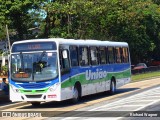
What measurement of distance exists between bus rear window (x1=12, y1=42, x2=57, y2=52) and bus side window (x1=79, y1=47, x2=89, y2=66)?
2.53m

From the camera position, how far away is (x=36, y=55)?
62.9 ft

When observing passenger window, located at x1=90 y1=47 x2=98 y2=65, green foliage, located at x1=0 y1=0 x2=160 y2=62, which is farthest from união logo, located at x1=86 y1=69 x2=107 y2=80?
green foliage, located at x1=0 y1=0 x2=160 y2=62

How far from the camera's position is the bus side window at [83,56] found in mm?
21442

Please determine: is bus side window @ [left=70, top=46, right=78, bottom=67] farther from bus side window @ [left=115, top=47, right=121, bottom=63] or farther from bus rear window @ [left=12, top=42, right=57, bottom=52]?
bus side window @ [left=115, top=47, right=121, bottom=63]

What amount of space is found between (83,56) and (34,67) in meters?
3.57

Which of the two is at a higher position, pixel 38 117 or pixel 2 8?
pixel 2 8

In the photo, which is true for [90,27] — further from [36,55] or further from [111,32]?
[36,55]

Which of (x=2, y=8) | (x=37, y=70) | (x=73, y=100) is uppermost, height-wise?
(x=2, y=8)

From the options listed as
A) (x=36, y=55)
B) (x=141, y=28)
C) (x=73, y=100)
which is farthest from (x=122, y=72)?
(x=141, y=28)

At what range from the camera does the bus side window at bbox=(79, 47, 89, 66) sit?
21.4 meters

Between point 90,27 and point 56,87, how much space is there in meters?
26.3

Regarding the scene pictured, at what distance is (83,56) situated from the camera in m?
21.7

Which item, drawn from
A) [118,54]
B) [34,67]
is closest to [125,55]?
[118,54]

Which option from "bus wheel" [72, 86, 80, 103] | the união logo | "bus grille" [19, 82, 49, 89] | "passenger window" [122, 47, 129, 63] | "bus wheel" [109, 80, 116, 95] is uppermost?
"passenger window" [122, 47, 129, 63]
